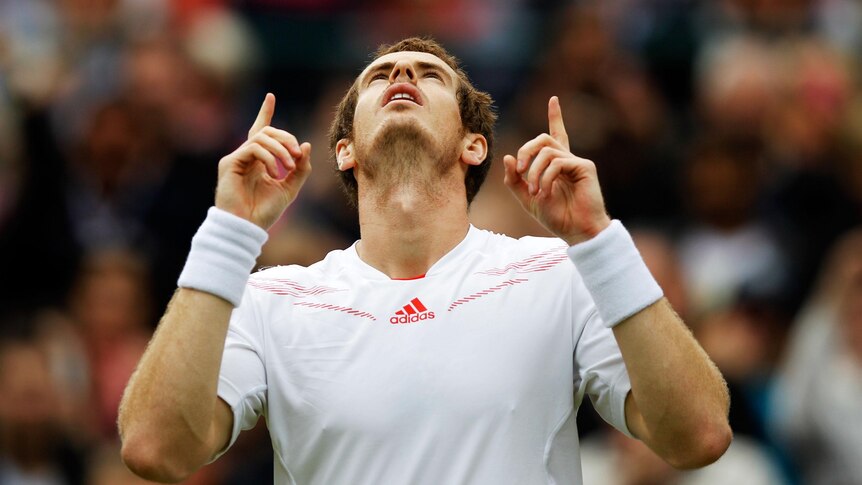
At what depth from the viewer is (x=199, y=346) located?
15.0 ft

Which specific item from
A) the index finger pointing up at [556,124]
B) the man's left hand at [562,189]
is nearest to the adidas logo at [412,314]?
the man's left hand at [562,189]

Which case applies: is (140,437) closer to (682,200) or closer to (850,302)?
(850,302)

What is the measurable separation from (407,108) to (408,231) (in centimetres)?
48

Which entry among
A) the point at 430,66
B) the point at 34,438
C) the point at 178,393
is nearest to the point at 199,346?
the point at 178,393

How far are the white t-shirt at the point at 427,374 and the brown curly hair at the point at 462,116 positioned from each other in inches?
28.3

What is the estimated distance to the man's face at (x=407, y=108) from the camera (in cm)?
543

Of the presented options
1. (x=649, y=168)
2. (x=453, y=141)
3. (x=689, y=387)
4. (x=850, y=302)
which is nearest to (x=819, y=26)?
(x=649, y=168)

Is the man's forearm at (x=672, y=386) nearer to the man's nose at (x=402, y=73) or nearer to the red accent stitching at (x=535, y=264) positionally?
the red accent stitching at (x=535, y=264)

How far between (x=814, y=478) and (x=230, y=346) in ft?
14.5

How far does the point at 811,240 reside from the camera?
9375mm

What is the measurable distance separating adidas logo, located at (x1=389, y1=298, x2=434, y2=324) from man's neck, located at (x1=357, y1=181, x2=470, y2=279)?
243 mm

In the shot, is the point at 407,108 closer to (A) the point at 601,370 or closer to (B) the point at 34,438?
(A) the point at 601,370

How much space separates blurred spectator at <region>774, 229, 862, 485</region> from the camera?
7992mm

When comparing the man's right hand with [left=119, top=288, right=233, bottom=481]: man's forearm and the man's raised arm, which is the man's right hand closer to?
the man's raised arm
